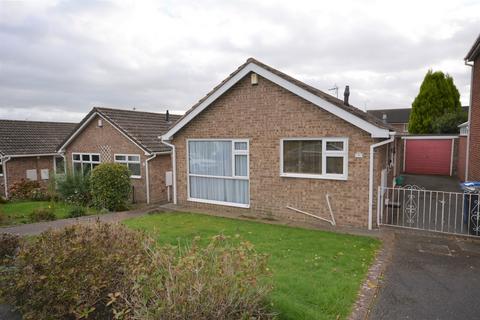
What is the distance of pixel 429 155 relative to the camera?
23422 millimetres

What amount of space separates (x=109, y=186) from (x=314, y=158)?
8.66 metres

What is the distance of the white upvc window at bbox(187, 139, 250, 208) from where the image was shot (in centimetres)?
1087

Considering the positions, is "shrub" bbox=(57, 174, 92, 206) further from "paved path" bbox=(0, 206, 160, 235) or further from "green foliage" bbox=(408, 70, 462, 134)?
"green foliage" bbox=(408, 70, 462, 134)

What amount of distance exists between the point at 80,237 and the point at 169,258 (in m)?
1.65

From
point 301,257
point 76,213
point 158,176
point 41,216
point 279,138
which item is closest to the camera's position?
point 301,257

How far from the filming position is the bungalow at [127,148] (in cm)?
1443

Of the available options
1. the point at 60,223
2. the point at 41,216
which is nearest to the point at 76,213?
the point at 41,216

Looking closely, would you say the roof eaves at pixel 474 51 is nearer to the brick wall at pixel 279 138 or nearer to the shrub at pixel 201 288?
the brick wall at pixel 279 138

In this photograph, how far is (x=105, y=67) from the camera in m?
16.1

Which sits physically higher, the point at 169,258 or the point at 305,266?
the point at 169,258

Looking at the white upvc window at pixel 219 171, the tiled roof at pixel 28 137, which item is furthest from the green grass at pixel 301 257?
the tiled roof at pixel 28 137

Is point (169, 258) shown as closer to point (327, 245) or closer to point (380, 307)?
point (380, 307)

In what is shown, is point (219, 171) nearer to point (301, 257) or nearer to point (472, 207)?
point (301, 257)

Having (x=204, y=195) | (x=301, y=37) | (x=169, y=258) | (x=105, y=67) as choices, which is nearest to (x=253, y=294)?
(x=169, y=258)
